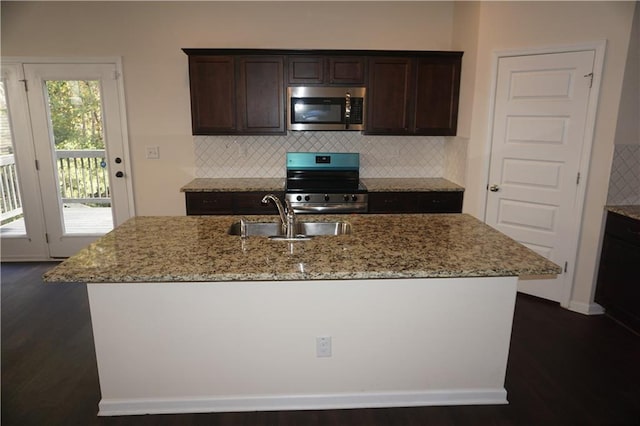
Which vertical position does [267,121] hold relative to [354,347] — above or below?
above

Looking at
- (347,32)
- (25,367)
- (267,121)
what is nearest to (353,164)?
(267,121)

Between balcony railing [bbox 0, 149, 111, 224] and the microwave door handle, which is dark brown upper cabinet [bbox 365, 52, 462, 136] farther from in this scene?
balcony railing [bbox 0, 149, 111, 224]

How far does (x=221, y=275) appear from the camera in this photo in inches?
67.9

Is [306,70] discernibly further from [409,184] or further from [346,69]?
[409,184]

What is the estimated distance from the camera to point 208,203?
12.5 feet

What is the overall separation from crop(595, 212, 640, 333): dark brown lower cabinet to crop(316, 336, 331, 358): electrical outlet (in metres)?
2.33

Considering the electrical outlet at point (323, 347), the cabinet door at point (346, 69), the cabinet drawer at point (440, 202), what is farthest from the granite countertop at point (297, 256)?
the cabinet door at point (346, 69)

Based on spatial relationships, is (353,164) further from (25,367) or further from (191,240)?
(25,367)

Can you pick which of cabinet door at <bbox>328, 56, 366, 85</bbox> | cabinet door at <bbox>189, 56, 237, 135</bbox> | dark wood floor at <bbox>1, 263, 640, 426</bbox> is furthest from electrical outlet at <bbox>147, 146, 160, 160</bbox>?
cabinet door at <bbox>328, 56, 366, 85</bbox>

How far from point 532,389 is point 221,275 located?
189 centimetres

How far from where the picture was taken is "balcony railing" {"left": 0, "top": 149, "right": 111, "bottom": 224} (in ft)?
13.9

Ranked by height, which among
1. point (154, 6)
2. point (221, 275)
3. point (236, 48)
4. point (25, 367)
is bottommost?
point (25, 367)

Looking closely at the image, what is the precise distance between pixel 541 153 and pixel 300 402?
272 centimetres

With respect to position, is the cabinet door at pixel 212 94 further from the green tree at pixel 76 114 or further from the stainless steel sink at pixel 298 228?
the stainless steel sink at pixel 298 228
